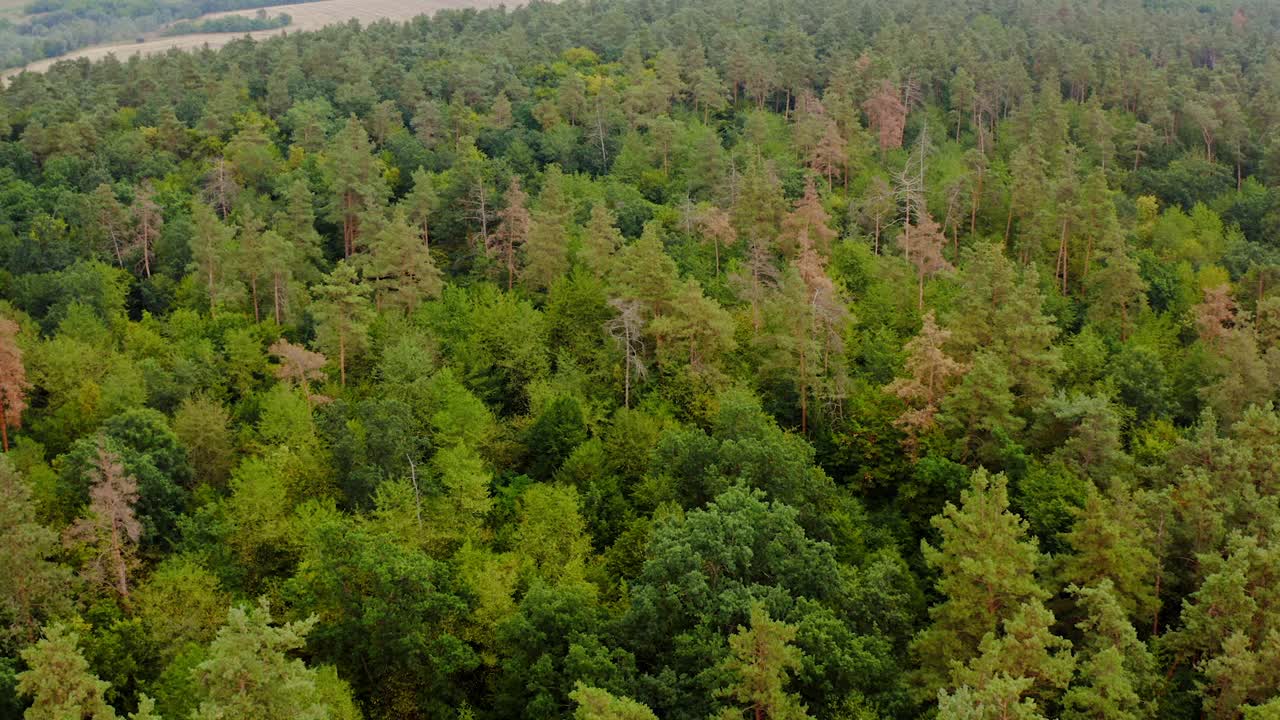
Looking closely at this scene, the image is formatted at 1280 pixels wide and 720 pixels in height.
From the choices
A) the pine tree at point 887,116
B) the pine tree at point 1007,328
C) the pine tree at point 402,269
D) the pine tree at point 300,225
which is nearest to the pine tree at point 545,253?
the pine tree at point 402,269

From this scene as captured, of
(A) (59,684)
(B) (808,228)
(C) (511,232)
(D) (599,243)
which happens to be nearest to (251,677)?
(A) (59,684)

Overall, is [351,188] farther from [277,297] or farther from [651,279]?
[651,279]

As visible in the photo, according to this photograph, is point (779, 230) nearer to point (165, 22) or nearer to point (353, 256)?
point (353, 256)

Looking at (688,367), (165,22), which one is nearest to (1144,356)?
(688,367)

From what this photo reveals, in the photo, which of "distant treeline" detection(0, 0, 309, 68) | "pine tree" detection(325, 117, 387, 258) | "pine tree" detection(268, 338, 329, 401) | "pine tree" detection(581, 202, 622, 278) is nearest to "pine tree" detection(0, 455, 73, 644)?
"pine tree" detection(268, 338, 329, 401)

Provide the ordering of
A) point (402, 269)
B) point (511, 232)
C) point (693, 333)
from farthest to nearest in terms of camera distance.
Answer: point (511, 232)
point (402, 269)
point (693, 333)
